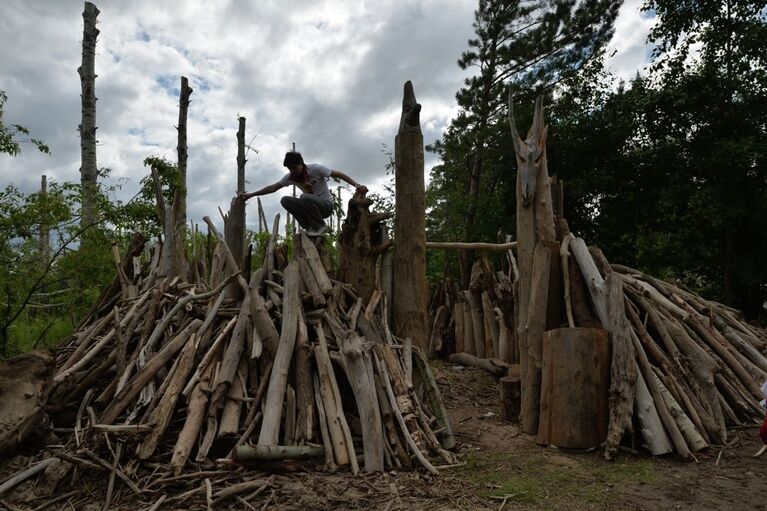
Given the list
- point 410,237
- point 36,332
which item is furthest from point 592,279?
point 36,332

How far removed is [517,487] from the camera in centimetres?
360

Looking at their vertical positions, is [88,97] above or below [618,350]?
above

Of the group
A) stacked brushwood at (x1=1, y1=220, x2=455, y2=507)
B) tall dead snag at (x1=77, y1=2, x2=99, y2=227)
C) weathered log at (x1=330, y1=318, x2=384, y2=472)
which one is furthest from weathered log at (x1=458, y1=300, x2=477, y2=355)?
tall dead snag at (x1=77, y1=2, x2=99, y2=227)

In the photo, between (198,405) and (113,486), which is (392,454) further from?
(113,486)

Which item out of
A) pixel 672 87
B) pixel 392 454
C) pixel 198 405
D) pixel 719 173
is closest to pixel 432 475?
pixel 392 454

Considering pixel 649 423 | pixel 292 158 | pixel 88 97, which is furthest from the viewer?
pixel 88 97

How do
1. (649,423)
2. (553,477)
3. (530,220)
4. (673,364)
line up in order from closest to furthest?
1. (553,477)
2. (649,423)
3. (673,364)
4. (530,220)

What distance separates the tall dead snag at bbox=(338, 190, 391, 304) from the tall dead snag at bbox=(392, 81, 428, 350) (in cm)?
21

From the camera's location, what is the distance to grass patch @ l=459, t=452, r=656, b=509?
3438 millimetres

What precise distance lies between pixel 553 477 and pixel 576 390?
86cm

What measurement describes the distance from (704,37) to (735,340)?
33.5ft

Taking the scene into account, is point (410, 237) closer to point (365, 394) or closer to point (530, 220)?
point (530, 220)

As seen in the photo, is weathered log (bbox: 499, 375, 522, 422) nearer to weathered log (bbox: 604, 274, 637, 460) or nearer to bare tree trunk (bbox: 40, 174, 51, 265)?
weathered log (bbox: 604, 274, 637, 460)

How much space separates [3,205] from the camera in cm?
741
